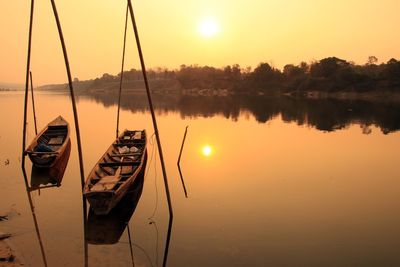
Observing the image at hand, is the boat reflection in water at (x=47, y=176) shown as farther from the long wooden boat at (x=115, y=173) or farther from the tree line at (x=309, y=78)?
the tree line at (x=309, y=78)

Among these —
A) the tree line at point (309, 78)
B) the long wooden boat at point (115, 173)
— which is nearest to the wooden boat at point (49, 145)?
the long wooden boat at point (115, 173)

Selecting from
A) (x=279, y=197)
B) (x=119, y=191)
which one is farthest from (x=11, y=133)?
(x=279, y=197)

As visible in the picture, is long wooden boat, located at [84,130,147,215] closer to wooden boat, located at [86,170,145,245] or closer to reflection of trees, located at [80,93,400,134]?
wooden boat, located at [86,170,145,245]

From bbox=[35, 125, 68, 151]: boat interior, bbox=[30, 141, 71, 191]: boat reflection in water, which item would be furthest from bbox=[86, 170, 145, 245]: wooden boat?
bbox=[35, 125, 68, 151]: boat interior

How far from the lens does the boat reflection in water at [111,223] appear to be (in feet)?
43.3

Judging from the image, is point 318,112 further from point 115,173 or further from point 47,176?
point 47,176

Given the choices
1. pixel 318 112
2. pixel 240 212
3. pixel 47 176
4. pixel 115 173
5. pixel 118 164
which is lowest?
pixel 240 212

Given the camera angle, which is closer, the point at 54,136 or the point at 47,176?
the point at 47,176

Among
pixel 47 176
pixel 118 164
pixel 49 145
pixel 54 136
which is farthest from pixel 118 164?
pixel 54 136

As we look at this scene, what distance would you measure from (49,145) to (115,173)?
11.1 meters

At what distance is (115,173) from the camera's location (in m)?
18.4

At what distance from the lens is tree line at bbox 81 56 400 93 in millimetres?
111812

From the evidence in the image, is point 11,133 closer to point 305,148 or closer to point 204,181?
point 204,181

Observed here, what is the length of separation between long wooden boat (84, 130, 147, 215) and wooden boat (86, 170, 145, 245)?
0.75 meters
